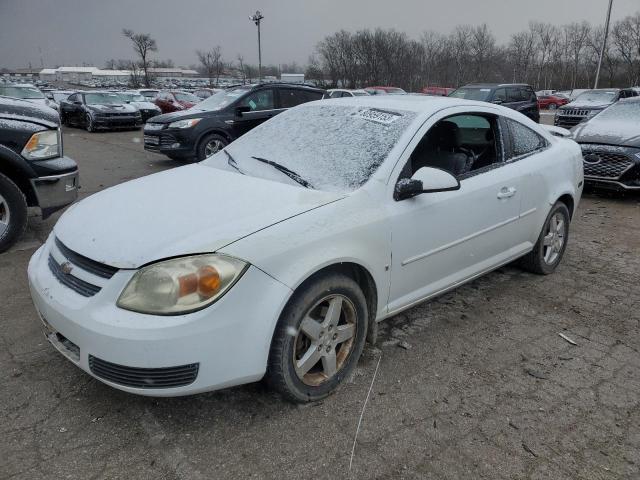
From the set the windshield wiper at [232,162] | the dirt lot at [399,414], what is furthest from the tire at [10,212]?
the windshield wiper at [232,162]

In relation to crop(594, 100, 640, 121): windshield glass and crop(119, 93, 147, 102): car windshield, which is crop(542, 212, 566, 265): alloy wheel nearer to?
crop(594, 100, 640, 121): windshield glass

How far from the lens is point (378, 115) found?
10.7 ft

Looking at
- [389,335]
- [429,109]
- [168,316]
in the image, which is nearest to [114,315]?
[168,316]

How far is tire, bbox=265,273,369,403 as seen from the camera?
234cm

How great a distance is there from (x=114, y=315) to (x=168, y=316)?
0.80 ft

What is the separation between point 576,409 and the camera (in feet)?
8.50

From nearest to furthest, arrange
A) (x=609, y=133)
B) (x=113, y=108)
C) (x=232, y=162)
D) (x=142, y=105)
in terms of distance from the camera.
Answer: (x=232, y=162)
(x=609, y=133)
(x=113, y=108)
(x=142, y=105)

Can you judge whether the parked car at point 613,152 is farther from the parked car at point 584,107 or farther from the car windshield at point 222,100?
the parked car at point 584,107

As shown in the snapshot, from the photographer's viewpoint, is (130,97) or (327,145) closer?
(327,145)

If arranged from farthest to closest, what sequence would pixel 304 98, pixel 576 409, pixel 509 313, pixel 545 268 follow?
pixel 304 98 < pixel 545 268 < pixel 509 313 < pixel 576 409

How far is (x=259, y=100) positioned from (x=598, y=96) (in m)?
15.2

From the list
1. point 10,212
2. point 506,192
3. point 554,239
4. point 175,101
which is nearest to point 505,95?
point 554,239

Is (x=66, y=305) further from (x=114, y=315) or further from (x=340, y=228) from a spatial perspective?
(x=340, y=228)

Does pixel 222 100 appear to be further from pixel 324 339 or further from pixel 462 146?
pixel 324 339
